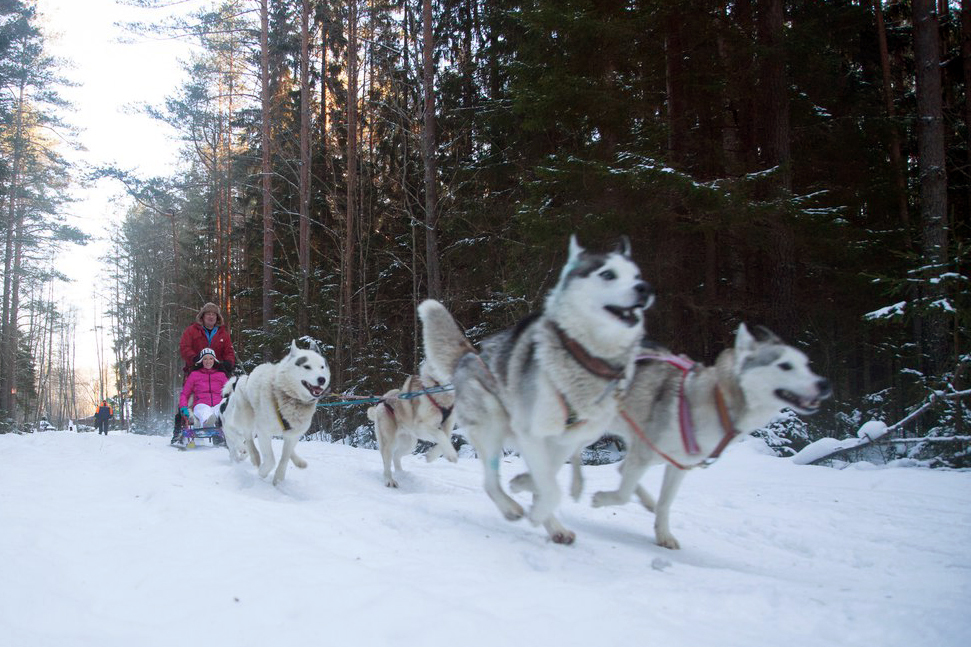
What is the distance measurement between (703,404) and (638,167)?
18.4 ft

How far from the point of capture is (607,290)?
2848mm

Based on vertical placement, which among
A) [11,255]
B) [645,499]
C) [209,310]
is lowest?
[645,499]

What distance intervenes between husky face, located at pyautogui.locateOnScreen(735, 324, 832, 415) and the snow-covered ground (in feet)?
3.06

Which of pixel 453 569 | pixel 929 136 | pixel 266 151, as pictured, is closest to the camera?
pixel 453 569

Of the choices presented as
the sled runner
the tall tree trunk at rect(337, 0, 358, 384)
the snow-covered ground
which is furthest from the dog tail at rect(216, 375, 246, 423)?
the tall tree trunk at rect(337, 0, 358, 384)

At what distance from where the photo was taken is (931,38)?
29.3 ft

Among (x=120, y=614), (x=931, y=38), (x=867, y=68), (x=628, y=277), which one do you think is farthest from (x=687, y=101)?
(x=120, y=614)

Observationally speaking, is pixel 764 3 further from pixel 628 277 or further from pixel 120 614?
pixel 120 614

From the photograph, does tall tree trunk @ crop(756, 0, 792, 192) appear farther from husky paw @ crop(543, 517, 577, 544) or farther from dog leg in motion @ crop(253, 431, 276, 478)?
dog leg in motion @ crop(253, 431, 276, 478)

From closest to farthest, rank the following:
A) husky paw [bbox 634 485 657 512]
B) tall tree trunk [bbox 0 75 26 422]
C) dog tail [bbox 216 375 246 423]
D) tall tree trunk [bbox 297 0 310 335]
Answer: husky paw [bbox 634 485 657 512], dog tail [bbox 216 375 246 423], tall tree trunk [bbox 297 0 310 335], tall tree trunk [bbox 0 75 26 422]

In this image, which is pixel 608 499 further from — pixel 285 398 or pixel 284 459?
pixel 285 398

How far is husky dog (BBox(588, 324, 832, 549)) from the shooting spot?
3.16 meters

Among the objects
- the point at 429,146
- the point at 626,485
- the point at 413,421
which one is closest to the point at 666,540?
the point at 626,485

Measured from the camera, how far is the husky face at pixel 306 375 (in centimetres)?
503
